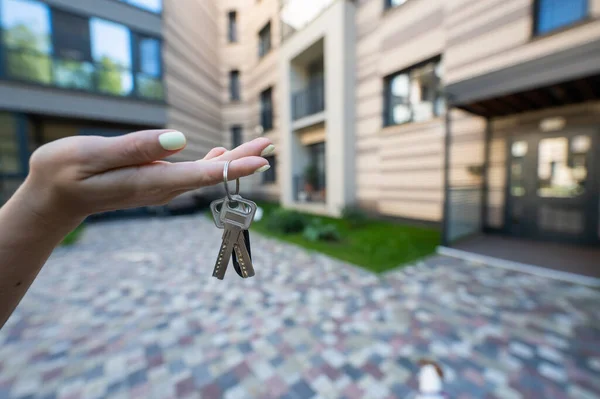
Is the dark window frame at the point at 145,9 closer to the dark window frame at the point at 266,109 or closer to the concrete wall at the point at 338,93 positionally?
the dark window frame at the point at 266,109

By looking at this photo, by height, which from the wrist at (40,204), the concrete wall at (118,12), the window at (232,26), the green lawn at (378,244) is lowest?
the green lawn at (378,244)

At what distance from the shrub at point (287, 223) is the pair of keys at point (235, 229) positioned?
676cm

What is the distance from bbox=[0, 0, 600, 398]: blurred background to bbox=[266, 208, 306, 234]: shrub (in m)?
0.04

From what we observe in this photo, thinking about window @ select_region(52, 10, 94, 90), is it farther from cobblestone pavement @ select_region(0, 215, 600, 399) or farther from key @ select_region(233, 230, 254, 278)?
key @ select_region(233, 230, 254, 278)

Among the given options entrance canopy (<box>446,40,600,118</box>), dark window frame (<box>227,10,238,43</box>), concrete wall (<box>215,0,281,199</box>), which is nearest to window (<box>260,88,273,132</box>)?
concrete wall (<box>215,0,281,199</box>)

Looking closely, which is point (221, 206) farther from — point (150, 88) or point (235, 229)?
point (150, 88)

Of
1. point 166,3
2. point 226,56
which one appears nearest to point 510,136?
point 166,3

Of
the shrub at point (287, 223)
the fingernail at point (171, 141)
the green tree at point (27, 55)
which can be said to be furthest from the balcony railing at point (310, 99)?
the fingernail at point (171, 141)

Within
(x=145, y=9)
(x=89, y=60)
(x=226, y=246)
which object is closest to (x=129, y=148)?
(x=226, y=246)

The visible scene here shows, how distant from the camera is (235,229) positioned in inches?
32.5

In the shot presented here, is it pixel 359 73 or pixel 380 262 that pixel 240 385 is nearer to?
pixel 380 262

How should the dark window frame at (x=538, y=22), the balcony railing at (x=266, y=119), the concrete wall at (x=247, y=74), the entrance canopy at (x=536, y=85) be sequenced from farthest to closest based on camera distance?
the balcony railing at (x=266, y=119) → the concrete wall at (x=247, y=74) → the dark window frame at (x=538, y=22) → the entrance canopy at (x=536, y=85)

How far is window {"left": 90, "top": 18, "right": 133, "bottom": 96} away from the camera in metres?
8.98

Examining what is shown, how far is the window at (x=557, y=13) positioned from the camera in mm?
4914
